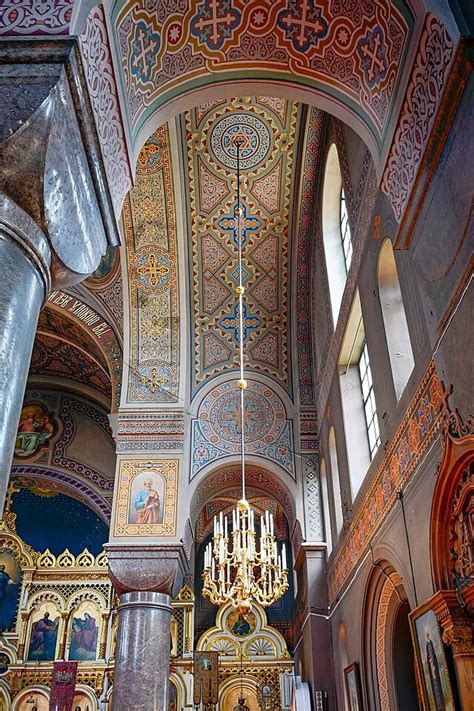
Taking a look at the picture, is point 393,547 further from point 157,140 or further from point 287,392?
point 157,140

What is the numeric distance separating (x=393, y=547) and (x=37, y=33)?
4670 millimetres

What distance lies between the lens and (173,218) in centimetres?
990

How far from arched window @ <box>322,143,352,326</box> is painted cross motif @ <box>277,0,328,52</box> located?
4189mm

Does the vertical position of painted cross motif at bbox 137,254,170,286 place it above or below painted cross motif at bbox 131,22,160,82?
above

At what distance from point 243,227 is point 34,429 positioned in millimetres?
7716

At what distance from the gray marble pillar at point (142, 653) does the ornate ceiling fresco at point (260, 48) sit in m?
6.28

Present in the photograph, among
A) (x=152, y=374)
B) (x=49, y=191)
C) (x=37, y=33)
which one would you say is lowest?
(x=49, y=191)

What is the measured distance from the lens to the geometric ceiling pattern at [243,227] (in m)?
9.51

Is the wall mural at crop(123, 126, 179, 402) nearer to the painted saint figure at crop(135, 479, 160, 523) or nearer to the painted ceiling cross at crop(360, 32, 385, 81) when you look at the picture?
the painted saint figure at crop(135, 479, 160, 523)

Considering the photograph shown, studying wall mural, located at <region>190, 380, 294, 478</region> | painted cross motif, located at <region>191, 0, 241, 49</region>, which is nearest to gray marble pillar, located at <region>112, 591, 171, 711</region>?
wall mural, located at <region>190, 380, 294, 478</region>

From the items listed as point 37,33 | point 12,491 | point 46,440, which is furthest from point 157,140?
point 12,491

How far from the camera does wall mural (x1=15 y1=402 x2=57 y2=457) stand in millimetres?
15047

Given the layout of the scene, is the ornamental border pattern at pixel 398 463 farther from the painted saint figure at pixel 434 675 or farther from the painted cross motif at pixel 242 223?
the painted cross motif at pixel 242 223

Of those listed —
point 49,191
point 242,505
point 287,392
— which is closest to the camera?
point 49,191
